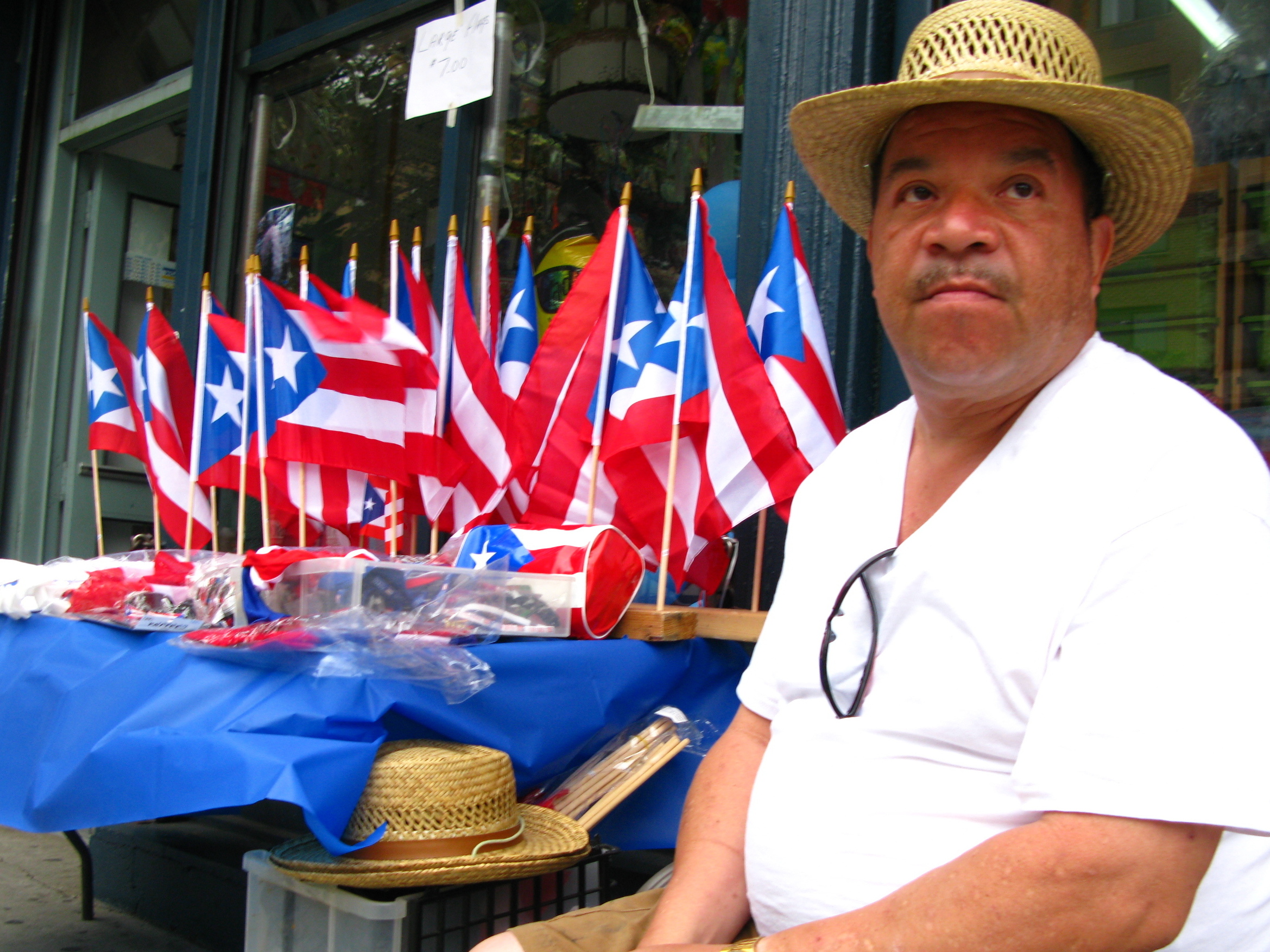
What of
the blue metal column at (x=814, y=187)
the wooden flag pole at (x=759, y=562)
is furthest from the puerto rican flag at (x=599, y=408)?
the blue metal column at (x=814, y=187)

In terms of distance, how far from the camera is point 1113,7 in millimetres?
2539

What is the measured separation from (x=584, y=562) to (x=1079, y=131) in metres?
1.23

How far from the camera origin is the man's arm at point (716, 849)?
150 cm

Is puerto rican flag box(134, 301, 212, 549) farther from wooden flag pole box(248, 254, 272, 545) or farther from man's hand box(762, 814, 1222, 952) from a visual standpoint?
man's hand box(762, 814, 1222, 952)

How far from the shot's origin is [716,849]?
1.58 m

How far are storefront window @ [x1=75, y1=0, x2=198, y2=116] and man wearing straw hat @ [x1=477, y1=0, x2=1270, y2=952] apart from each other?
4608mm

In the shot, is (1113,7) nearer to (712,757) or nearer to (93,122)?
(712,757)

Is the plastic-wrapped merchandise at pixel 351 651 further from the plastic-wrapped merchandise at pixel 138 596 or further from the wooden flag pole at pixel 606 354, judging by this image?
the wooden flag pole at pixel 606 354

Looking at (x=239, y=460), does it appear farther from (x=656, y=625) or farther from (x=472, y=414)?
(x=656, y=625)

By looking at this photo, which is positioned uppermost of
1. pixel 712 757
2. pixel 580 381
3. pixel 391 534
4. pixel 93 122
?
pixel 93 122

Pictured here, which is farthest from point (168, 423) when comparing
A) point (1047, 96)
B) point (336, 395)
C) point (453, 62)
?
point (1047, 96)

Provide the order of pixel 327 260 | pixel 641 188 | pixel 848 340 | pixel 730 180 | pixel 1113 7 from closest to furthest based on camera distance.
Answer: pixel 1113 7
pixel 848 340
pixel 730 180
pixel 641 188
pixel 327 260

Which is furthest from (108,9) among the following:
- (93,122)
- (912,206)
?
(912,206)

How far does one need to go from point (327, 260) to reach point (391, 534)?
203 centimetres
